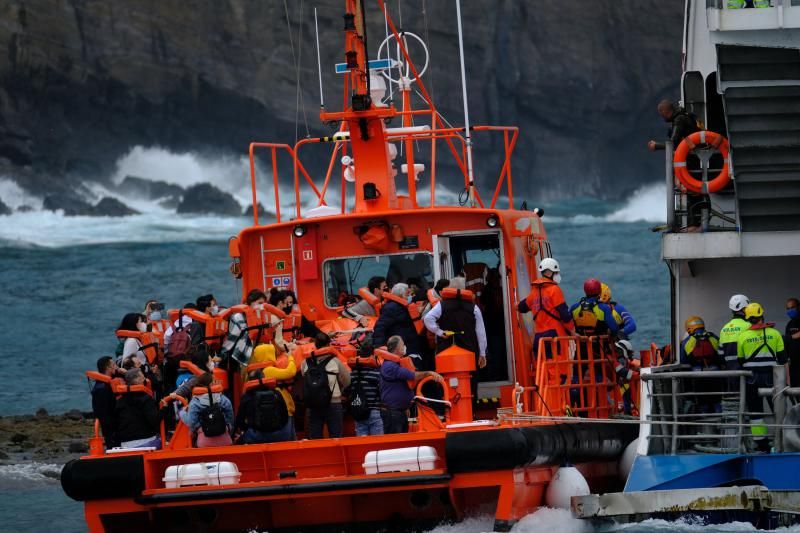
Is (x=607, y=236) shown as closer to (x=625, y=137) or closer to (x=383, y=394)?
(x=625, y=137)

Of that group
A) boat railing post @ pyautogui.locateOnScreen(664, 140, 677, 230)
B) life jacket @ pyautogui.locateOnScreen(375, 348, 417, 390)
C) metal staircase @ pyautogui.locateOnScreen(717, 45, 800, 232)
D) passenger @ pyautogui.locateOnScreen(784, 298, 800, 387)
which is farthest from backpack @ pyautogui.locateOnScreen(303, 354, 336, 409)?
metal staircase @ pyautogui.locateOnScreen(717, 45, 800, 232)

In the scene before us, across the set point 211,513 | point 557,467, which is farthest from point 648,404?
point 211,513

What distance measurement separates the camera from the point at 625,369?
48.1ft

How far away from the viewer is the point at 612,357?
14609 millimetres

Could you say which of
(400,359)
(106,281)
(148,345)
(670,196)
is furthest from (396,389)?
(106,281)

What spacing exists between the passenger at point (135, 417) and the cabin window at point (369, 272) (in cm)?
268

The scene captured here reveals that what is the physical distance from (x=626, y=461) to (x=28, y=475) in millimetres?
7211

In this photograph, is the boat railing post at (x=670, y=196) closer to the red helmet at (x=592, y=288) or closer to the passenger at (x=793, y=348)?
the red helmet at (x=592, y=288)

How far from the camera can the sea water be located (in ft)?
60.9

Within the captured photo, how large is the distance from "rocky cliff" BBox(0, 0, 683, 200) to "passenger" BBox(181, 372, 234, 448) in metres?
47.5

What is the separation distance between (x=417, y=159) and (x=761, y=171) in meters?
43.9

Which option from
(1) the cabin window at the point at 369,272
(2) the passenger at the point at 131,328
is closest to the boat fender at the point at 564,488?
(1) the cabin window at the point at 369,272

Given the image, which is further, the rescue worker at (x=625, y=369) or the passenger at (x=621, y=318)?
the rescue worker at (x=625, y=369)

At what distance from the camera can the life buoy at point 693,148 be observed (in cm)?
1403
